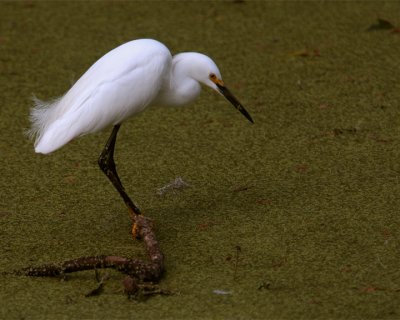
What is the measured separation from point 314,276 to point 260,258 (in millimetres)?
175

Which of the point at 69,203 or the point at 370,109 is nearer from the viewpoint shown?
the point at 69,203

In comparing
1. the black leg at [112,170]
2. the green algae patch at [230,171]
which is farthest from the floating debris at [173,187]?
the black leg at [112,170]

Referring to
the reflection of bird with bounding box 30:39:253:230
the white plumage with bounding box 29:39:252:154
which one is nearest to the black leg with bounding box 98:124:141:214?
the reflection of bird with bounding box 30:39:253:230

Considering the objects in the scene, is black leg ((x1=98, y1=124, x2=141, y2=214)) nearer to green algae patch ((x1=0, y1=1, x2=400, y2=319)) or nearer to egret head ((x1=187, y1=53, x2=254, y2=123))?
green algae patch ((x1=0, y1=1, x2=400, y2=319))

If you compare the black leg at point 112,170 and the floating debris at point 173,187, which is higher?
the black leg at point 112,170

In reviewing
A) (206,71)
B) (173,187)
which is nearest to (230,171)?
(173,187)

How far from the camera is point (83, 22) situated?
422cm

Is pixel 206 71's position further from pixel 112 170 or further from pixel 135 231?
pixel 135 231

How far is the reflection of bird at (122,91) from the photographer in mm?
2428

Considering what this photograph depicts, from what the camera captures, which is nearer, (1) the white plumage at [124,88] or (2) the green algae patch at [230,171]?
(2) the green algae patch at [230,171]

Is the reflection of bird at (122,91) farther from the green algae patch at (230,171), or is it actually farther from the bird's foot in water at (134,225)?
the green algae patch at (230,171)

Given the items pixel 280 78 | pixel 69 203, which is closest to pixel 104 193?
pixel 69 203

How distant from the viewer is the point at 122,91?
2455 mm

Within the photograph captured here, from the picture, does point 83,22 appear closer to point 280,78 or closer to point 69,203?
point 280,78
